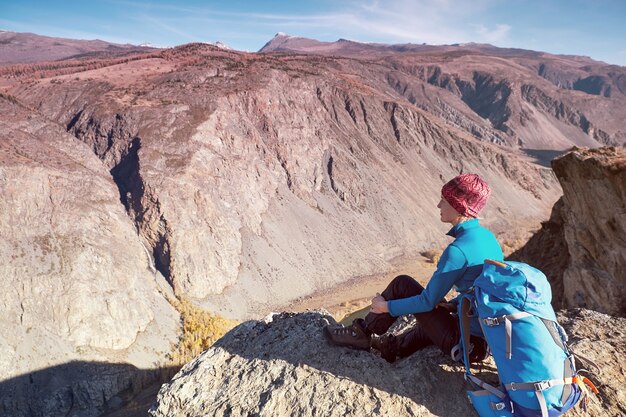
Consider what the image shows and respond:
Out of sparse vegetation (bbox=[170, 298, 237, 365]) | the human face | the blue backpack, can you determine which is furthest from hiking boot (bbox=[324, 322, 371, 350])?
sparse vegetation (bbox=[170, 298, 237, 365])

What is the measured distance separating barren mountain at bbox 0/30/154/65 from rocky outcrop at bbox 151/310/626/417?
117 m

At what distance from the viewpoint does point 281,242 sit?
99.5 ft

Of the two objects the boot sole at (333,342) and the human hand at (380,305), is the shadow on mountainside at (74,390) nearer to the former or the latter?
the boot sole at (333,342)

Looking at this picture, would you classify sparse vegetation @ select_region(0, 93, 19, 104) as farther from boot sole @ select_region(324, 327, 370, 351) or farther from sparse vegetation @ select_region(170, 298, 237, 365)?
boot sole @ select_region(324, 327, 370, 351)

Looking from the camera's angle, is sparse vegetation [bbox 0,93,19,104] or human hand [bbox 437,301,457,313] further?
sparse vegetation [bbox 0,93,19,104]

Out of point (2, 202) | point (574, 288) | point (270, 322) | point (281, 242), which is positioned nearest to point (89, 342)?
point (2, 202)

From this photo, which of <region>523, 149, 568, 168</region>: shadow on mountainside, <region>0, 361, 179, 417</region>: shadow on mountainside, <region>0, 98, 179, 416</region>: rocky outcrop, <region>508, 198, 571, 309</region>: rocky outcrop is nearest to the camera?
<region>508, 198, 571, 309</region>: rocky outcrop

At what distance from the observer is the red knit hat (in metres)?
3.70

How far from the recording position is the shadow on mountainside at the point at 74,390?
15.4 metres

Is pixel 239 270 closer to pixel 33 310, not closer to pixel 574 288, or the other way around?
pixel 33 310

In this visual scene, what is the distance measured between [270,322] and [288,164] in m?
31.1

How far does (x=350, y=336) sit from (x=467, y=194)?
207 cm

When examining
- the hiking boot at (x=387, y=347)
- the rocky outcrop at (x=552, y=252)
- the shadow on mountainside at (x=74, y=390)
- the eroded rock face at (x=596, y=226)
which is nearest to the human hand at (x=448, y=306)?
the hiking boot at (x=387, y=347)

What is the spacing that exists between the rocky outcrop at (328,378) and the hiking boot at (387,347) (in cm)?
7
